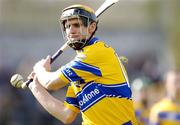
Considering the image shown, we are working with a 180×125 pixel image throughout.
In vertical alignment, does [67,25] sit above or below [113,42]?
above

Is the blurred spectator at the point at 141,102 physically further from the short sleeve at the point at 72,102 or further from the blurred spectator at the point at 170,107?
the short sleeve at the point at 72,102

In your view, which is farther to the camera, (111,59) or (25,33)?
(25,33)

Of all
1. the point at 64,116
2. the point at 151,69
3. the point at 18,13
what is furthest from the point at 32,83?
the point at 18,13

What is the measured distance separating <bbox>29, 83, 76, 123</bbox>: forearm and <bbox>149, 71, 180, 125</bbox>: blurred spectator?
419cm

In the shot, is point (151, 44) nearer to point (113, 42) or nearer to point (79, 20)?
point (113, 42)

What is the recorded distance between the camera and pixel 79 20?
A: 10.6m

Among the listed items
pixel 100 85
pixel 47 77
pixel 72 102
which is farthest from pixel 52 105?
pixel 100 85

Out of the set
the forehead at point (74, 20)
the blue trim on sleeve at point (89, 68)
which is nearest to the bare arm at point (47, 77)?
the blue trim on sleeve at point (89, 68)

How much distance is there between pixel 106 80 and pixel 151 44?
27196 mm

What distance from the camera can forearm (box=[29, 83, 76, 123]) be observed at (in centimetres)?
1100

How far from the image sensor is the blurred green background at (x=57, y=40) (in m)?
21.1

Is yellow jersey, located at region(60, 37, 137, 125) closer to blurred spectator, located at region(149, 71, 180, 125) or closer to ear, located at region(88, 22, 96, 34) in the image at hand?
ear, located at region(88, 22, 96, 34)

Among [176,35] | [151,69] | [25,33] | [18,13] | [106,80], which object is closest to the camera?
[106,80]

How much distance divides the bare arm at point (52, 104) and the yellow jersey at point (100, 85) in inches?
14.1
